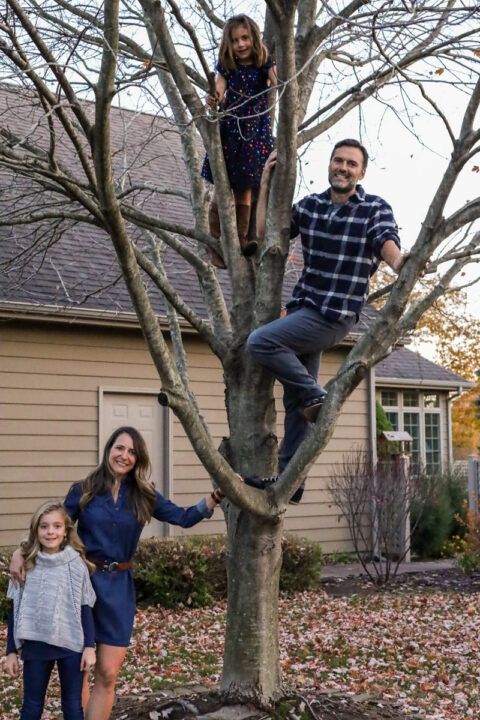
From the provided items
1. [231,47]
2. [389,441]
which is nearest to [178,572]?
[231,47]

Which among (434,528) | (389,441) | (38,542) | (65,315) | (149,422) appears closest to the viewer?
(38,542)

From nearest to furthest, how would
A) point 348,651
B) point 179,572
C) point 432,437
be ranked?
1. point 348,651
2. point 179,572
3. point 432,437

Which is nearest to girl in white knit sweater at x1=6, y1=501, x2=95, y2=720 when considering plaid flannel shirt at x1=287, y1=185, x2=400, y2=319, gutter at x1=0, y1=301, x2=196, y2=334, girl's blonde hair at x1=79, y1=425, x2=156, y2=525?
girl's blonde hair at x1=79, y1=425, x2=156, y2=525

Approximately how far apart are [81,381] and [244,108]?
251 inches

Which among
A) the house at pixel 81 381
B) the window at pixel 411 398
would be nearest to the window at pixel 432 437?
the window at pixel 411 398

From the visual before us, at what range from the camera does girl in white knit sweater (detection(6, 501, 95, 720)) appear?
4496 millimetres

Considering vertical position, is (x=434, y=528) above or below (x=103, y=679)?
above

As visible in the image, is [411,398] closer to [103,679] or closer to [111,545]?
[111,545]

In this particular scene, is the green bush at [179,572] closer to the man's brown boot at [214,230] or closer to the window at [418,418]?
the man's brown boot at [214,230]

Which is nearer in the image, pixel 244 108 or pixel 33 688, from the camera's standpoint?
Answer: pixel 33 688

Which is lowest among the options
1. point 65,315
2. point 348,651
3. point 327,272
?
point 348,651

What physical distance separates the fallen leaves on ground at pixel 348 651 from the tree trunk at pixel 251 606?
3.73 feet

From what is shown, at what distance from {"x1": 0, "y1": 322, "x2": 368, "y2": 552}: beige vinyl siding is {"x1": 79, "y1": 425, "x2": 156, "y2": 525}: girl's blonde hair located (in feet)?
19.3

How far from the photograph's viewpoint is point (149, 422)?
11922mm
